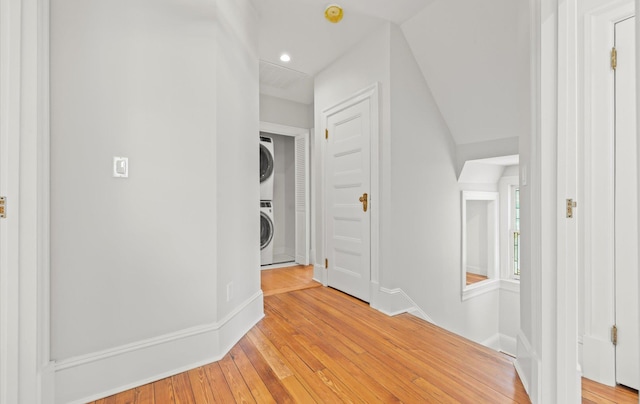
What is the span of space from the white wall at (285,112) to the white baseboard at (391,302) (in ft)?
9.12

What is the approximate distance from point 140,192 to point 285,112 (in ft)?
10.1

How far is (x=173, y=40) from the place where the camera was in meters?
1.58

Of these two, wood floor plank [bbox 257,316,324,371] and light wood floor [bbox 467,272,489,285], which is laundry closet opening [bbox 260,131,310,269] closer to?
wood floor plank [bbox 257,316,324,371]

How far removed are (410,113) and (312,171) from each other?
2047 millimetres

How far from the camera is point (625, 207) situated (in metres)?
1.48

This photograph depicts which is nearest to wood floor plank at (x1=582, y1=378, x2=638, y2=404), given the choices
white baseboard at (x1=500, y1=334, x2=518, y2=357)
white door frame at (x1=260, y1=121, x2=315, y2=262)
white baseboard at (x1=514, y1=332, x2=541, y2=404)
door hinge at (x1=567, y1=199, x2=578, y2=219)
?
white baseboard at (x1=514, y1=332, x2=541, y2=404)

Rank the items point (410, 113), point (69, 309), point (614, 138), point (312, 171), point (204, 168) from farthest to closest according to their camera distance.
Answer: point (312, 171)
point (410, 113)
point (204, 168)
point (614, 138)
point (69, 309)

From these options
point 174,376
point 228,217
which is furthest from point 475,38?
point 174,376

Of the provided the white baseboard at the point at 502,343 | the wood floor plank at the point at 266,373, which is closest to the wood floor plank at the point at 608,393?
the wood floor plank at the point at 266,373

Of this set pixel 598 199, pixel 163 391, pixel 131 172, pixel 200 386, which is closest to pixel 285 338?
pixel 200 386

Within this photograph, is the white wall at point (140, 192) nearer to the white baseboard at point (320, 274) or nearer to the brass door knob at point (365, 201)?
the brass door knob at point (365, 201)

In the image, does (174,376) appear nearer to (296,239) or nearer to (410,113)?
(410,113)
